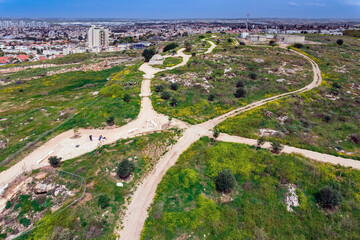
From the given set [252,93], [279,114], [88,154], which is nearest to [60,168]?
[88,154]

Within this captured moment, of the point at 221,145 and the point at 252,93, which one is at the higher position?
the point at 252,93

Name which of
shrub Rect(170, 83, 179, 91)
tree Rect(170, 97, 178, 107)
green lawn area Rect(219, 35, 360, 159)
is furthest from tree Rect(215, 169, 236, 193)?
shrub Rect(170, 83, 179, 91)

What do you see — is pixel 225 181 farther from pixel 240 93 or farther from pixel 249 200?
pixel 240 93

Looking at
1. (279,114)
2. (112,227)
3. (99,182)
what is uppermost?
(279,114)

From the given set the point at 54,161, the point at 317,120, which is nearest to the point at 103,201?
the point at 54,161

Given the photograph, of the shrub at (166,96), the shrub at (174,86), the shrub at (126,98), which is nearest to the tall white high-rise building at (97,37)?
the shrub at (174,86)

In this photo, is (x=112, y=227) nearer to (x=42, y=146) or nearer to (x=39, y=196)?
(x=39, y=196)
